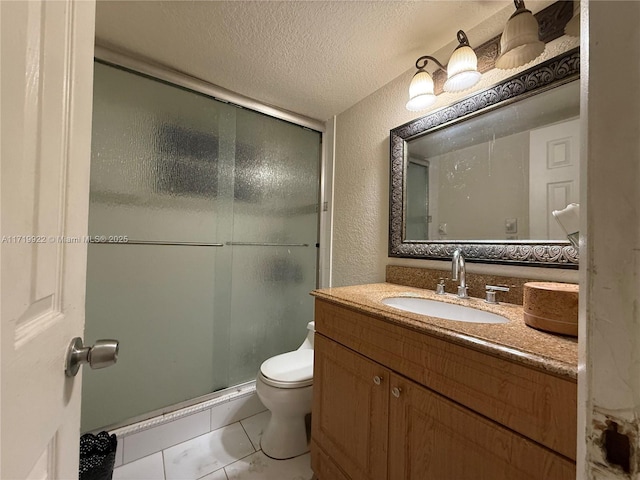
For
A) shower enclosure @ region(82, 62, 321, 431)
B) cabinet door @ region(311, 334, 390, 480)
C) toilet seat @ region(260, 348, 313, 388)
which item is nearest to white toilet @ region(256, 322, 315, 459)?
toilet seat @ region(260, 348, 313, 388)

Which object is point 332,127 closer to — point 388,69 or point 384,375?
point 388,69

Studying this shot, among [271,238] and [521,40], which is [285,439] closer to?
[271,238]

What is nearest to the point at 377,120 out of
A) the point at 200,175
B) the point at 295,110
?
the point at 295,110

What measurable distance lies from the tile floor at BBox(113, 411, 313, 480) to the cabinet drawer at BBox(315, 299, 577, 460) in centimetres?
85

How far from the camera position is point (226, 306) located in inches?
64.5

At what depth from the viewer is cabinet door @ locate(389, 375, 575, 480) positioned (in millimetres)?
539

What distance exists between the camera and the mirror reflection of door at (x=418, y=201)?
1.33 meters

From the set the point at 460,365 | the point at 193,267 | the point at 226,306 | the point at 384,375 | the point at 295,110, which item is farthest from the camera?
the point at 295,110

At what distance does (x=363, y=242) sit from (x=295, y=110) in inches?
41.8

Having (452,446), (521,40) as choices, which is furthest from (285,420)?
(521,40)

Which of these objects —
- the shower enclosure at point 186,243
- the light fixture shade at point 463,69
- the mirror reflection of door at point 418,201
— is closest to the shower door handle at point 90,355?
the shower enclosure at point 186,243

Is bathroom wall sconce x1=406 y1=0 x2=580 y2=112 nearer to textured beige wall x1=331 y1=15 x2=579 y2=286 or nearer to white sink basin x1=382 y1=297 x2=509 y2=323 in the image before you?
textured beige wall x1=331 y1=15 x2=579 y2=286

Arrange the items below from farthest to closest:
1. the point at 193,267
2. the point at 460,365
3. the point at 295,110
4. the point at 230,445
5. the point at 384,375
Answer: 1. the point at 295,110
2. the point at 193,267
3. the point at 230,445
4. the point at 384,375
5. the point at 460,365

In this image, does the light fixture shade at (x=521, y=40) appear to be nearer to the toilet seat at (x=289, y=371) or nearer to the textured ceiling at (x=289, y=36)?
the textured ceiling at (x=289, y=36)
